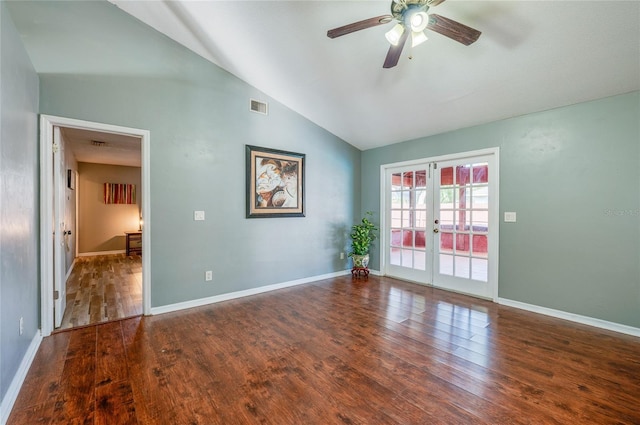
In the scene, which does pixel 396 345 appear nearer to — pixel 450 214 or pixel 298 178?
pixel 450 214

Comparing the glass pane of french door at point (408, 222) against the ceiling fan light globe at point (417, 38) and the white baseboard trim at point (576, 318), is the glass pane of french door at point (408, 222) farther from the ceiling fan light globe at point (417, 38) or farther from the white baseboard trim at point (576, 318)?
the ceiling fan light globe at point (417, 38)

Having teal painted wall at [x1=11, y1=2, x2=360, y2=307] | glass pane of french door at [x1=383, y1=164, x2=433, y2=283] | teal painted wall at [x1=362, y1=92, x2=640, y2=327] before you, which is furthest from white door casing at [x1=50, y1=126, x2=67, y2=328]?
teal painted wall at [x1=362, y1=92, x2=640, y2=327]

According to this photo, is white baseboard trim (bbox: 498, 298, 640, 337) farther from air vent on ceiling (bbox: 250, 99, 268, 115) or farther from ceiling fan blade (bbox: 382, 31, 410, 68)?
air vent on ceiling (bbox: 250, 99, 268, 115)

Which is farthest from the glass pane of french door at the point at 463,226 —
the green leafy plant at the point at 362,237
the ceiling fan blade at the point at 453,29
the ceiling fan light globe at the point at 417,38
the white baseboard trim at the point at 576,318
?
the ceiling fan light globe at the point at 417,38

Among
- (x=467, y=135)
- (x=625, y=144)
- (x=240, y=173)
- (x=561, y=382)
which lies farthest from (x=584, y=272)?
(x=240, y=173)

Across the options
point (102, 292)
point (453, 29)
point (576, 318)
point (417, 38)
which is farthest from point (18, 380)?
point (576, 318)

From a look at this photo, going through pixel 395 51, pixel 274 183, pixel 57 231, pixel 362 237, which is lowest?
pixel 362 237

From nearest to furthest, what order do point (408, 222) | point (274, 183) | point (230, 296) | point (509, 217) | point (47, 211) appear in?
point (47, 211)
point (509, 217)
point (230, 296)
point (274, 183)
point (408, 222)

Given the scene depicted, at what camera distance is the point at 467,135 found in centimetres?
389

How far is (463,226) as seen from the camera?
4.00 meters

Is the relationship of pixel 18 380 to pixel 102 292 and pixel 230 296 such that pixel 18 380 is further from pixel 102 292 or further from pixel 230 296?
pixel 102 292

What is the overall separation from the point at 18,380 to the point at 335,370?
2161 mm

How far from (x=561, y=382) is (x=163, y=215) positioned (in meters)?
3.91

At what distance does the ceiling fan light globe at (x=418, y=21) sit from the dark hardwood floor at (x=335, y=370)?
2477mm
